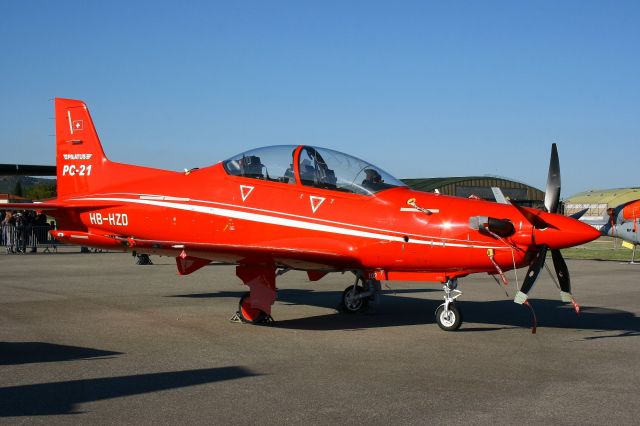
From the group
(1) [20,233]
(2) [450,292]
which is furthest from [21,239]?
(2) [450,292]

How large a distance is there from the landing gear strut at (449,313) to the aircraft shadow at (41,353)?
14.5 feet

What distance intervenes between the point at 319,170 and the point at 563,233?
3614 millimetres

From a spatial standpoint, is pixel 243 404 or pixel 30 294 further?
pixel 30 294

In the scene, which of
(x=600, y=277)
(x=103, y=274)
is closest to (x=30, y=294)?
(x=103, y=274)

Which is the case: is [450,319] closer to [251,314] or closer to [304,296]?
[251,314]

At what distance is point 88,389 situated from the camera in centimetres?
612

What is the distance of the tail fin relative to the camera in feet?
43.7

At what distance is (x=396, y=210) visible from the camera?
9547mm

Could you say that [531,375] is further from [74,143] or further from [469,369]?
[74,143]

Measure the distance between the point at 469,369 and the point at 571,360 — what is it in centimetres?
137

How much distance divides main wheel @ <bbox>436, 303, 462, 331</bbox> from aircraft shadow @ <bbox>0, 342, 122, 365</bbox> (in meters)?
4.41

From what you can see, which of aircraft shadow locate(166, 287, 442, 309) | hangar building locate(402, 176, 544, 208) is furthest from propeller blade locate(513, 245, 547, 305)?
hangar building locate(402, 176, 544, 208)

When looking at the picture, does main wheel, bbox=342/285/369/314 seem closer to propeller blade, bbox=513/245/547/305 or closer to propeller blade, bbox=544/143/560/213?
propeller blade, bbox=513/245/547/305

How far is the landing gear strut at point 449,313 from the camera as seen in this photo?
9.56m
